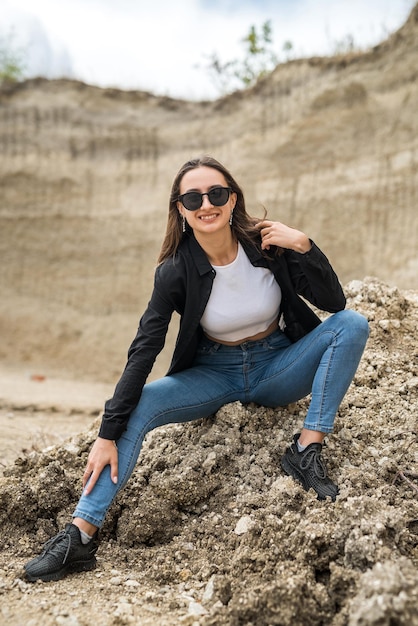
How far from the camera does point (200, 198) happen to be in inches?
89.6

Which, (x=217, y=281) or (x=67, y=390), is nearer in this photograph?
(x=217, y=281)

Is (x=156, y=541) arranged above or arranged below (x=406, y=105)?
below

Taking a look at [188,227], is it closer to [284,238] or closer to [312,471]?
[284,238]

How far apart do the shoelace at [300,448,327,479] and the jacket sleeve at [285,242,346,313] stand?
57 cm

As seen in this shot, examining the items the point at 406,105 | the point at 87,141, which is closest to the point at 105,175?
the point at 87,141

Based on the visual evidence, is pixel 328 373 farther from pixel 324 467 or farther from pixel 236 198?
pixel 236 198

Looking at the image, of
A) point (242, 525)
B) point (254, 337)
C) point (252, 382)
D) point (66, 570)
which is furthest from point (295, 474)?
point (66, 570)

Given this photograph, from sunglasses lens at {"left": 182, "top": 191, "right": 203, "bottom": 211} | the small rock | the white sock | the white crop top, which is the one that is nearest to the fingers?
the white sock

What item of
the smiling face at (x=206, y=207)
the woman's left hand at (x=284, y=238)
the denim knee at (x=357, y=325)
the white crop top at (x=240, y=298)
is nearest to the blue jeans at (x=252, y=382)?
the denim knee at (x=357, y=325)

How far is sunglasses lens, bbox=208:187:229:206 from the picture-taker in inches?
89.7

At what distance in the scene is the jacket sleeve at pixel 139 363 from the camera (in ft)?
6.96

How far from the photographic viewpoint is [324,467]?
2.22m

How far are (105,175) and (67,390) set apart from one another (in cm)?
396

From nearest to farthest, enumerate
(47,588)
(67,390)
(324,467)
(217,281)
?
(47,588) < (324,467) < (217,281) < (67,390)
